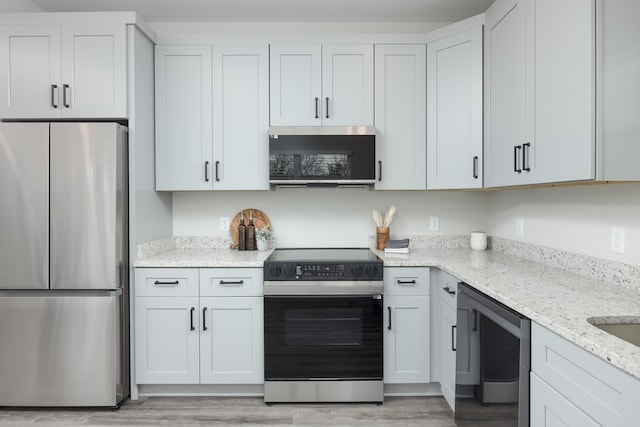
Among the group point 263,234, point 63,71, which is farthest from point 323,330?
point 63,71

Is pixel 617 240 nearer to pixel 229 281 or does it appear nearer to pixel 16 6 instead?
pixel 229 281

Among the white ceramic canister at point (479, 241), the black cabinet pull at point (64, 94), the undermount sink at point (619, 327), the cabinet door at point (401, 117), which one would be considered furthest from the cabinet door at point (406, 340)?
the black cabinet pull at point (64, 94)

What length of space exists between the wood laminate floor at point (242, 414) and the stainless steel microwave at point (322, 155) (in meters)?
1.44

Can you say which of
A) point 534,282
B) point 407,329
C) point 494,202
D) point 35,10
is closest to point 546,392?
point 534,282

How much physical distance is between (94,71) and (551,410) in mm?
2900

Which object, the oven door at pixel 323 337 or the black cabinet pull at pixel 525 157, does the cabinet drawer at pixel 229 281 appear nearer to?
the oven door at pixel 323 337

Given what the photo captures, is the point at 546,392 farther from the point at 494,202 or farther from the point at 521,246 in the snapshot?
the point at 494,202

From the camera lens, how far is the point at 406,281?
2627 mm

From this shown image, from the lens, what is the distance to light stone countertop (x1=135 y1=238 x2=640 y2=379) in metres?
1.22

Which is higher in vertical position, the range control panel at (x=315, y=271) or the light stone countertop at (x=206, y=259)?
the light stone countertop at (x=206, y=259)

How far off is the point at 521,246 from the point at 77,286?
273 centimetres

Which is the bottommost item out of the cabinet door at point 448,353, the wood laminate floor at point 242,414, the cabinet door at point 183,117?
the wood laminate floor at point 242,414

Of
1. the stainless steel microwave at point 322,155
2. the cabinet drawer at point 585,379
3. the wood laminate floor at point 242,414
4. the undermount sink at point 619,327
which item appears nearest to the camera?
the cabinet drawer at point 585,379

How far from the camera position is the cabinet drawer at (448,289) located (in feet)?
7.59
